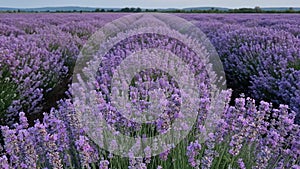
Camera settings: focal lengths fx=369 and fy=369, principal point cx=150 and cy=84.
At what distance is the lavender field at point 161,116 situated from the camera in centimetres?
159

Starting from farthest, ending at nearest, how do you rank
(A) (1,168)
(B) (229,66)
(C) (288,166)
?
(B) (229,66) → (C) (288,166) → (A) (1,168)

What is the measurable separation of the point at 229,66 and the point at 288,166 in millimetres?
3775

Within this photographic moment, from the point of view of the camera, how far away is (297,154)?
1667 millimetres

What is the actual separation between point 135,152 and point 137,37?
430 cm

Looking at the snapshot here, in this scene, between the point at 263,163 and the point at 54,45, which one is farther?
the point at 54,45

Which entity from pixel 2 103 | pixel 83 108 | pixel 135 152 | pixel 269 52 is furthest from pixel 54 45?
pixel 135 152

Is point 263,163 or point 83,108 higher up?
point 83,108

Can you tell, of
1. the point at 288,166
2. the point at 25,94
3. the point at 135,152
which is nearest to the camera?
the point at 135,152

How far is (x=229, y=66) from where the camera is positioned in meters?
5.43

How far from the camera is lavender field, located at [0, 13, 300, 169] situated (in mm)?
1594

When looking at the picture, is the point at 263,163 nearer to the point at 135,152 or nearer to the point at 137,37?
the point at 135,152

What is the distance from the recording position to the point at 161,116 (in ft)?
5.44

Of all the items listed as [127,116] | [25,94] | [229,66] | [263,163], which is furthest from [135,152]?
[229,66]

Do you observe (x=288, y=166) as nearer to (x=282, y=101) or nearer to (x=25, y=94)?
(x=282, y=101)
